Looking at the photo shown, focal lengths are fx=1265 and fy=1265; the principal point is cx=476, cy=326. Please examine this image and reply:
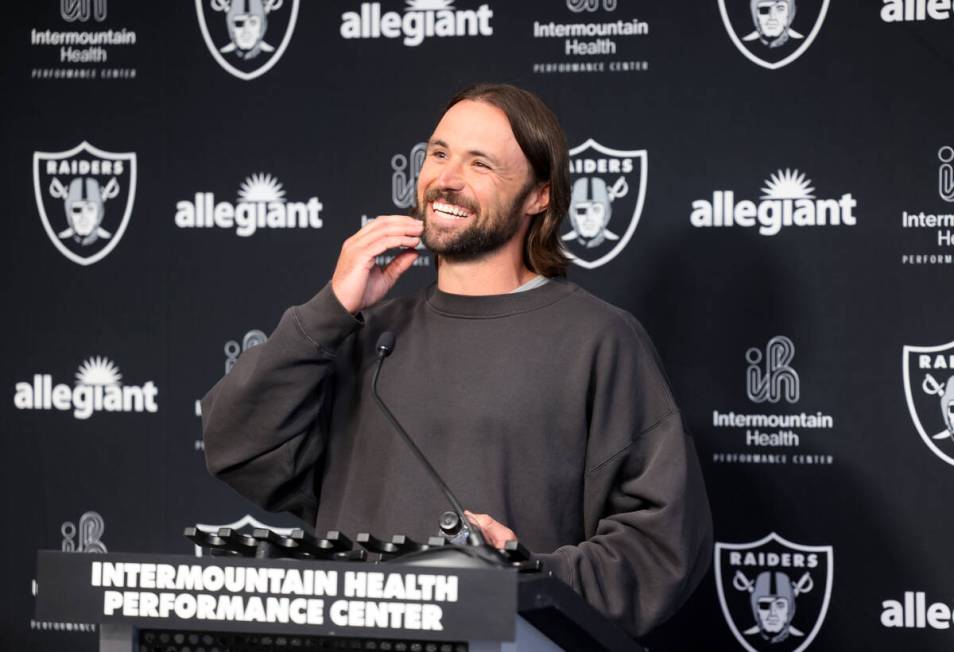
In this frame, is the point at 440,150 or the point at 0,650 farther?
the point at 0,650

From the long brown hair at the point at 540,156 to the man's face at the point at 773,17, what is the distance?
1.10 meters

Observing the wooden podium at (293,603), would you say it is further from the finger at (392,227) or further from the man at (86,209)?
the man at (86,209)

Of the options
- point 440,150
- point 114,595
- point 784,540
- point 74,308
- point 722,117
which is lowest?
point 784,540

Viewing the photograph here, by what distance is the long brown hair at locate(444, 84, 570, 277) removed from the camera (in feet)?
8.39

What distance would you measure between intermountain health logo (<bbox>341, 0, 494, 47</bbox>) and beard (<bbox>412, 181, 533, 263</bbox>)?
1263 mm

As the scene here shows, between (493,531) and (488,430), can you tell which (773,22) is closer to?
(488,430)

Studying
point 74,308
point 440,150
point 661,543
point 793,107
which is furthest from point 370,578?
point 74,308

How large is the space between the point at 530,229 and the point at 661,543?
29.4 inches

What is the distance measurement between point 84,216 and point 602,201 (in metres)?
1.60

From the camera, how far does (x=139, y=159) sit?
3857 millimetres

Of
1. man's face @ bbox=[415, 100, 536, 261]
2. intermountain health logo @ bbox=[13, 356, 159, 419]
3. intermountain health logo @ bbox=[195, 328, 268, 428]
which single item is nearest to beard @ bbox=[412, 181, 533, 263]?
man's face @ bbox=[415, 100, 536, 261]

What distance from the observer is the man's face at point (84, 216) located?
3.88 metres

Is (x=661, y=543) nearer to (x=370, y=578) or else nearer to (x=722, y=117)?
(x=370, y=578)

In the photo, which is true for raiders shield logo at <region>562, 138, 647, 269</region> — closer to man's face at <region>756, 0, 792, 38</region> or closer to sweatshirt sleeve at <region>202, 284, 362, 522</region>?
man's face at <region>756, 0, 792, 38</region>
